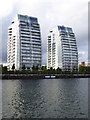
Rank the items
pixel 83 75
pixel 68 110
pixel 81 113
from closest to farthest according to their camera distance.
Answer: pixel 81 113 → pixel 68 110 → pixel 83 75

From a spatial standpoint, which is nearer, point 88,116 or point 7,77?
point 88,116

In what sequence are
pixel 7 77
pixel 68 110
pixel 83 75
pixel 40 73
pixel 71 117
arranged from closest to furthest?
pixel 71 117 → pixel 68 110 → pixel 7 77 → pixel 40 73 → pixel 83 75

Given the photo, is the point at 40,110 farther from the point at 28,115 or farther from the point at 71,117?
the point at 71,117

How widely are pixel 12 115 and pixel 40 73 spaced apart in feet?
472

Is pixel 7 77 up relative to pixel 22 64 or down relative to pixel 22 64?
down

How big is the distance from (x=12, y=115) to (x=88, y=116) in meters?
11.5

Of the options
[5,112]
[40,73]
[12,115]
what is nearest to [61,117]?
[12,115]

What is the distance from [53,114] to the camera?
93.0 feet

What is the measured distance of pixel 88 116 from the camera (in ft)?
87.9

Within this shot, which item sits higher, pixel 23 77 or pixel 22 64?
pixel 22 64

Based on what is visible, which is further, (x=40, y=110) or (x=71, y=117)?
(x=40, y=110)

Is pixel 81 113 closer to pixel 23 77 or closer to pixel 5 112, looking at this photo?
pixel 5 112

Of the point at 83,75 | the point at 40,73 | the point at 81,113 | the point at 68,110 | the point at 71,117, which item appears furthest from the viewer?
the point at 83,75

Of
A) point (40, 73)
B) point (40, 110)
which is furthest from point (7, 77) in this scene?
point (40, 110)
